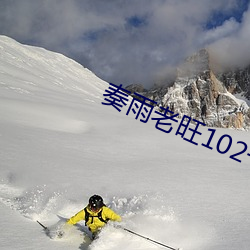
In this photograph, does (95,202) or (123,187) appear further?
(123,187)

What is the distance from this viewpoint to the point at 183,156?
10.7 m

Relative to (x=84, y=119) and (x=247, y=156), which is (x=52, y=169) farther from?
(x=84, y=119)

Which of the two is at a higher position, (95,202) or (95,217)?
(95,202)

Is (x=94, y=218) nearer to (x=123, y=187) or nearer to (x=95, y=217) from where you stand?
(x=95, y=217)

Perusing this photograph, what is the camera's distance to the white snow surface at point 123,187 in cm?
514

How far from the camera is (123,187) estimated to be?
740 centimetres

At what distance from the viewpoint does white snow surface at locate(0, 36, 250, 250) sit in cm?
514

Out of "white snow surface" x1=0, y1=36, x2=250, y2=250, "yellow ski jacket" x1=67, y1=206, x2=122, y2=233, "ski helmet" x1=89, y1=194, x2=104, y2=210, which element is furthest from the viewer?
"yellow ski jacket" x1=67, y1=206, x2=122, y2=233

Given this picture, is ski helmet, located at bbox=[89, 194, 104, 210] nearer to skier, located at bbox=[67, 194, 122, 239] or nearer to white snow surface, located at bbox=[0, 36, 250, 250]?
skier, located at bbox=[67, 194, 122, 239]

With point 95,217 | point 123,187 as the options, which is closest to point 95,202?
point 95,217

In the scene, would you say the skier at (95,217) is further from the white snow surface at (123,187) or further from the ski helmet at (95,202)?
the white snow surface at (123,187)

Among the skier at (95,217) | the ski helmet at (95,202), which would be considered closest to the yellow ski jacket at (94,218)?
the skier at (95,217)

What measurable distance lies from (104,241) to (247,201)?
3.35 m

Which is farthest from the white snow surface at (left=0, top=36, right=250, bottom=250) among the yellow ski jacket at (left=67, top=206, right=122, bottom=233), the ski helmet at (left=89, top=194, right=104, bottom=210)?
the ski helmet at (left=89, top=194, right=104, bottom=210)
